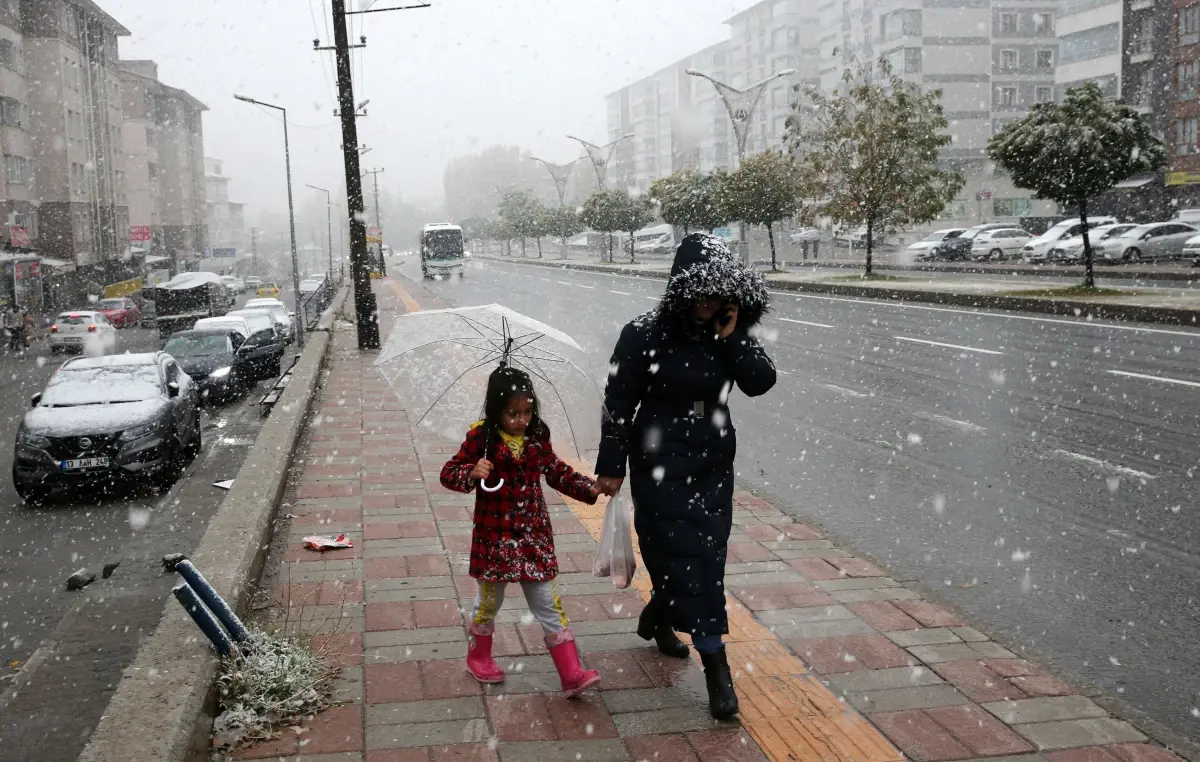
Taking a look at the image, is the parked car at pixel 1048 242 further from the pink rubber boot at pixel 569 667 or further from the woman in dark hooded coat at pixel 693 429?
the pink rubber boot at pixel 569 667

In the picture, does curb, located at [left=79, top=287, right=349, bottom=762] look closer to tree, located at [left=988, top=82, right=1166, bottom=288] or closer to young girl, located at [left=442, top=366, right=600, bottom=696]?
young girl, located at [left=442, top=366, right=600, bottom=696]

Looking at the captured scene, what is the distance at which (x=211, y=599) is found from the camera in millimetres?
4047

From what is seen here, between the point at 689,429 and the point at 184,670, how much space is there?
1986 mm

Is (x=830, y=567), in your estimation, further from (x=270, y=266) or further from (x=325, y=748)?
(x=270, y=266)

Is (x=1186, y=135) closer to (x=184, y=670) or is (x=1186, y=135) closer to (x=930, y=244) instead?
(x=930, y=244)

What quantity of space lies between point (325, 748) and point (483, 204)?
15319 centimetres

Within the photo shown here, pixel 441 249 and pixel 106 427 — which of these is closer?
pixel 106 427

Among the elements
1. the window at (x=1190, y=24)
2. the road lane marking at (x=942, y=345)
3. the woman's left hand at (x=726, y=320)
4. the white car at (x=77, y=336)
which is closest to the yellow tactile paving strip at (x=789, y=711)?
the woman's left hand at (x=726, y=320)

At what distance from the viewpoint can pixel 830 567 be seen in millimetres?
5645

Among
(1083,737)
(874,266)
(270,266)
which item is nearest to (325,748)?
(1083,737)

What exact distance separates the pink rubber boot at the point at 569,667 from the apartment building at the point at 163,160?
75869 millimetres

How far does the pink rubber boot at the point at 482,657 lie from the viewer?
415 centimetres

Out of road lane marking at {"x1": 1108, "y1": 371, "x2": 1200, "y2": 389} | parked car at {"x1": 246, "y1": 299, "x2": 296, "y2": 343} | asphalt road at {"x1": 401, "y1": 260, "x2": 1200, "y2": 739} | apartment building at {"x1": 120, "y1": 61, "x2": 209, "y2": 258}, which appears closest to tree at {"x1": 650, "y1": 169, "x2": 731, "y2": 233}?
parked car at {"x1": 246, "y1": 299, "x2": 296, "y2": 343}

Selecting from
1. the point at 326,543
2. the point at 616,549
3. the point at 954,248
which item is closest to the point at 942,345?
the point at 326,543
